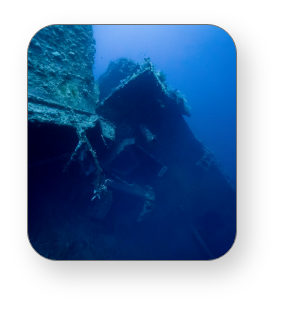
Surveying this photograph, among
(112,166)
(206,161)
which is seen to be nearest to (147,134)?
(112,166)

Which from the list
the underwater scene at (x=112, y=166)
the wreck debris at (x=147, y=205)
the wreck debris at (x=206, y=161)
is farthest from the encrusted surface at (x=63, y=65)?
the wreck debris at (x=206, y=161)

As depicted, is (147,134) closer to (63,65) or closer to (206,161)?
(63,65)

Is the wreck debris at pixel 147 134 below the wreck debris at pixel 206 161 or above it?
above

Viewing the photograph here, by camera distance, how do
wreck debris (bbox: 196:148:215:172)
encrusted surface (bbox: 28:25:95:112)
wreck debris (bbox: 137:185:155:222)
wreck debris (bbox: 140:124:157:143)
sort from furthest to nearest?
wreck debris (bbox: 196:148:215:172) < wreck debris (bbox: 137:185:155:222) < wreck debris (bbox: 140:124:157:143) < encrusted surface (bbox: 28:25:95:112)

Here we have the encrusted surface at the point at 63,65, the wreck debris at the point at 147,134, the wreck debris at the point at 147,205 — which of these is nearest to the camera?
the encrusted surface at the point at 63,65

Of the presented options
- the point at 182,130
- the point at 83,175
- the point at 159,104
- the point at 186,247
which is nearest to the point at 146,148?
the point at 159,104

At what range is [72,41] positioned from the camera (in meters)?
4.34

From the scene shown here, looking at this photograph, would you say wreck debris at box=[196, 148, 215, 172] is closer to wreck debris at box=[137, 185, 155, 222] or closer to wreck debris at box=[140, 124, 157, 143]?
wreck debris at box=[137, 185, 155, 222]

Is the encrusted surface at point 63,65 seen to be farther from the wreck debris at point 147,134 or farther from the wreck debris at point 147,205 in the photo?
the wreck debris at point 147,205

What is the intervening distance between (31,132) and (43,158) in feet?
2.93

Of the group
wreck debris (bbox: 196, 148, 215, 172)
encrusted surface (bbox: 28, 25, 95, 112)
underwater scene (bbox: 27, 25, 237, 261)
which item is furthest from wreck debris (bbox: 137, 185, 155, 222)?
wreck debris (bbox: 196, 148, 215, 172)

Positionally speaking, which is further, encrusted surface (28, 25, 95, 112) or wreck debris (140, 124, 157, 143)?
wreck debris (140, 124, 157, 143)

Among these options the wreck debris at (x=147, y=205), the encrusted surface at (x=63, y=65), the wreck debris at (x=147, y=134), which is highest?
the encrusted surface at (x=63, y=65)

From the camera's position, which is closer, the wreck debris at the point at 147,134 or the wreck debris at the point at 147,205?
the wreck debris at the point at 147,134
